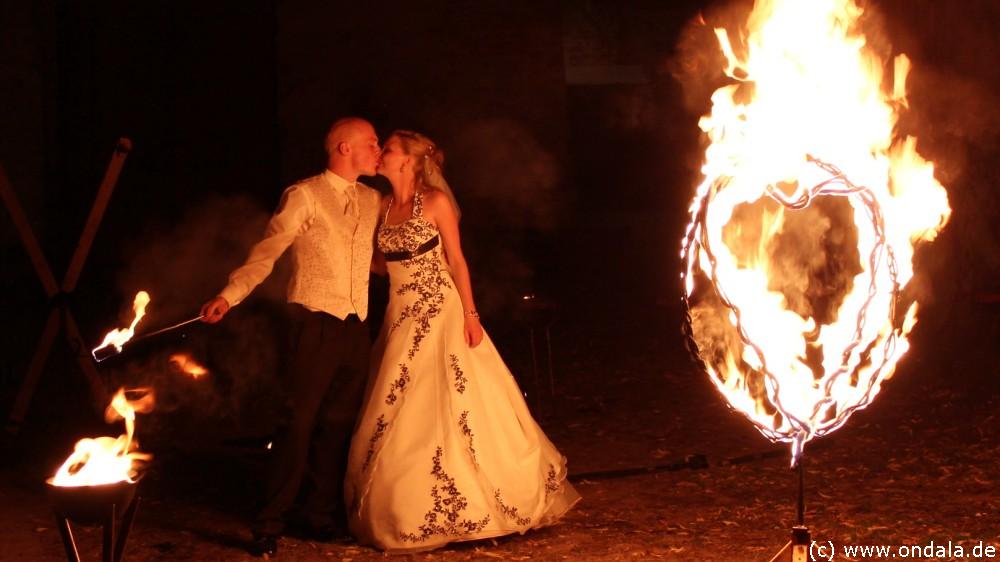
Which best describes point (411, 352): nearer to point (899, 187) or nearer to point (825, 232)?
point (899, 187)

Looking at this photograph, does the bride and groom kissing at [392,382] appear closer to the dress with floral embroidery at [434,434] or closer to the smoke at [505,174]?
the dress with floral embroidery at [434,434]

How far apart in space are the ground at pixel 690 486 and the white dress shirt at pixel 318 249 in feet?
4.44

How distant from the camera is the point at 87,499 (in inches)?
160

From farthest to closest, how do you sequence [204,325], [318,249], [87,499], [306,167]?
[306,167], [204,325], [318,249], [87,499]

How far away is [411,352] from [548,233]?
8.16 metres

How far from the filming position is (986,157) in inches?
416

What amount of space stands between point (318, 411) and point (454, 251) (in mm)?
1127

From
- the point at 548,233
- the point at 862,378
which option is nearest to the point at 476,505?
the point at 862,378

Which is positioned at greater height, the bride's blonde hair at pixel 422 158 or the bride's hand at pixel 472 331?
the bride's blonde hair at pixel 422 158

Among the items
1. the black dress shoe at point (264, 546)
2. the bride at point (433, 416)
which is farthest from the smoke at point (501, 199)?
the black dress shoe at point (264, 546)

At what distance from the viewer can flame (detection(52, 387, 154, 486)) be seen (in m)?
4.20

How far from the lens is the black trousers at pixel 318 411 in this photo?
18.0 ft

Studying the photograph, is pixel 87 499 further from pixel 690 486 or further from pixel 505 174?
pixel 505 174

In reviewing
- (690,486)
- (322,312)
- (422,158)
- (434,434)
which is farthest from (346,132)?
(690,486)
